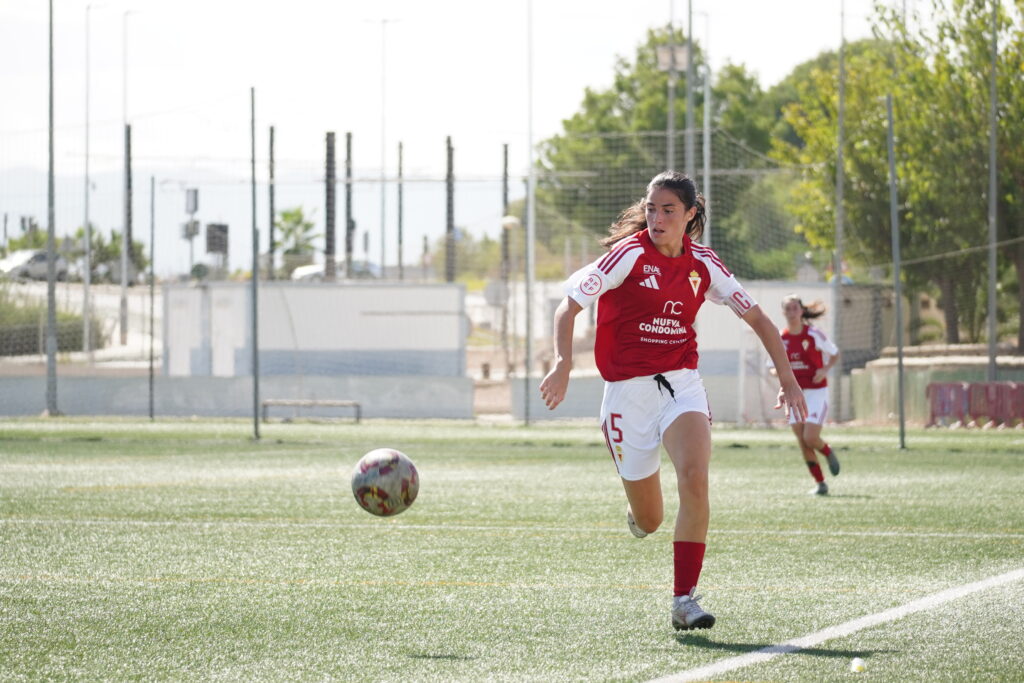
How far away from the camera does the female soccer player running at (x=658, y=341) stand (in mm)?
7430

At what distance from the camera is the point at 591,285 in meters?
7.46

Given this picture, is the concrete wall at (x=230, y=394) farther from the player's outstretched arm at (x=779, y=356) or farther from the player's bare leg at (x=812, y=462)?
the player's outstretched arm at (x=779, y=356)

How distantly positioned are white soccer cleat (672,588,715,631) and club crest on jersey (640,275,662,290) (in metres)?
1.46

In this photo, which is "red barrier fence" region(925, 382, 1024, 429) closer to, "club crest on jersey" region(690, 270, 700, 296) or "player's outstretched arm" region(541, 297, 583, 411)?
"club crest on jersey" region(690, 270, 700, 296)

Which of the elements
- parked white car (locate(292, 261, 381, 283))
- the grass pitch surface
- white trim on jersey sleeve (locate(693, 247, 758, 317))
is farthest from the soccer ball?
parked white car (locate(292, 261, 381, 283))

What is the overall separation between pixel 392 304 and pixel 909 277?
13308mm

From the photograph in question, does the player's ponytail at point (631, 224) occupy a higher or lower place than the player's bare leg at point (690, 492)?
higher

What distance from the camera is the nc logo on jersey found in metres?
7.45

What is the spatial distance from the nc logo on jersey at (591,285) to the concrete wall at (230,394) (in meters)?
27.0

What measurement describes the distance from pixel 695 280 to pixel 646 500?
3.60ft

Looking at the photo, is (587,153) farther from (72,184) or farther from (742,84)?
(72,184)

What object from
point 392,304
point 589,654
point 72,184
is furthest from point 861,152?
point 589,654

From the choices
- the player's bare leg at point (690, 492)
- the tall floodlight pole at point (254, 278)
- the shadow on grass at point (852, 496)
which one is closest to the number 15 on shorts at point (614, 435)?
the player's bare leg at point (690, 492)

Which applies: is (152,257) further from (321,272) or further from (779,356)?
(779,356)
